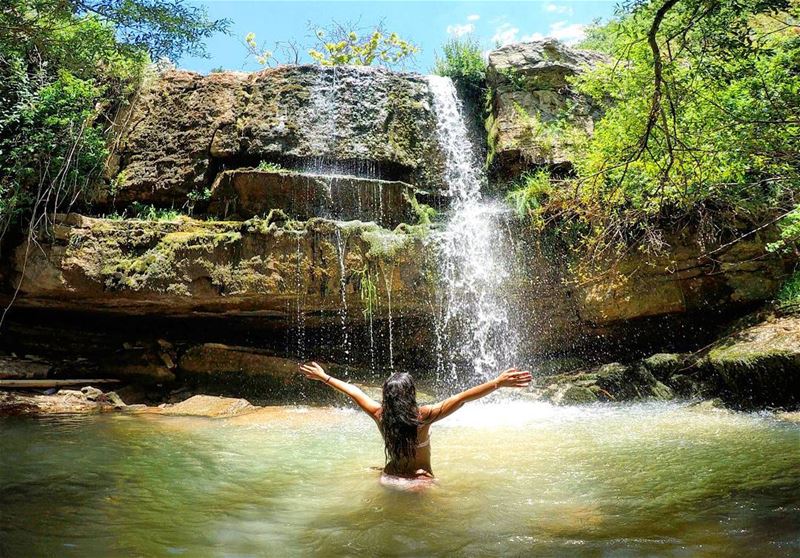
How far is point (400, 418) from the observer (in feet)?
13.4

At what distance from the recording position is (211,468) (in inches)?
196

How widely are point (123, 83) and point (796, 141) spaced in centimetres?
1142

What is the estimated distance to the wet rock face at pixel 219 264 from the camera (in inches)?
336

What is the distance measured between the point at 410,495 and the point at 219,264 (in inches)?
235

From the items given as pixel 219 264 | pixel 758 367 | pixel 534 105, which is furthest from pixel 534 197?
pixel 219 264

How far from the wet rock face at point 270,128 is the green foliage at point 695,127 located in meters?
3.58

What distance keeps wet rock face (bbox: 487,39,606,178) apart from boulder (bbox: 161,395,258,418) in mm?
6920

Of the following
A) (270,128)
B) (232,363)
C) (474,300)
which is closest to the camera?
(474,300)

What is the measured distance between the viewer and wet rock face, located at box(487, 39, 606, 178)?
11016 millimetres

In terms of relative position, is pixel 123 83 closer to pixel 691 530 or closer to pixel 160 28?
pixel 160 28

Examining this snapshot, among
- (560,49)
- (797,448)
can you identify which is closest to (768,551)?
(797,448)

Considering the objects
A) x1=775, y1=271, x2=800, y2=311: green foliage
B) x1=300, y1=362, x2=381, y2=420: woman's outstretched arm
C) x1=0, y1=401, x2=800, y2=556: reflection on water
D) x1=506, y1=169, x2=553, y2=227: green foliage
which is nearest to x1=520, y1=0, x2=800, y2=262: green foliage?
x1=506, y1=169, x2=553, y2=227: green foliage

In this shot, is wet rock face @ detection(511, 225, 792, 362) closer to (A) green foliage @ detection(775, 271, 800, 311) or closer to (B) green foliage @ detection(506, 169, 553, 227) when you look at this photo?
(A) green foliage @ detection(775, 271, 800, 311)

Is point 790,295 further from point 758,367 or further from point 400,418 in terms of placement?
point 400,418
